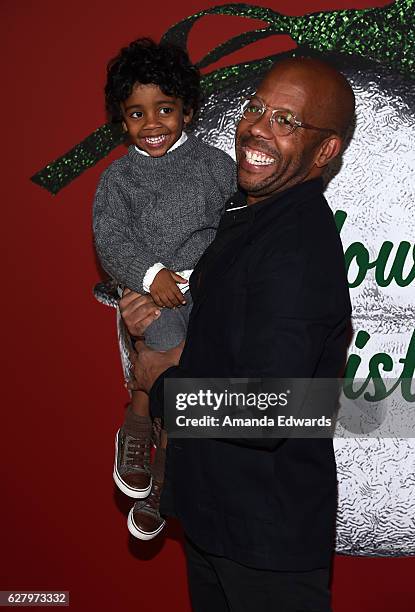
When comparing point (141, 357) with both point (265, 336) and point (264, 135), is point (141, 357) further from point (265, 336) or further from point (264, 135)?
point (264, 135)

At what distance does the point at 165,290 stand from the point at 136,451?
424mm

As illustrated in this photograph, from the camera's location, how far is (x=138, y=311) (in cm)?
182

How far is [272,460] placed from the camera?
154cm

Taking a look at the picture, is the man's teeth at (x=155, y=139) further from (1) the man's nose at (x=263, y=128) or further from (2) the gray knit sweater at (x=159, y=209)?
(1) the man's nose at (x=263, y=128)

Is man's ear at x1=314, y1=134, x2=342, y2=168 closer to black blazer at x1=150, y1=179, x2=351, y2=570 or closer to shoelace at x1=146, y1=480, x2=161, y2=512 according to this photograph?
black blazer at x1=150, y1=179, x2=351, y2=570

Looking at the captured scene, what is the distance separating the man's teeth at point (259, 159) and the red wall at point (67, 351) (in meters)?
0.61

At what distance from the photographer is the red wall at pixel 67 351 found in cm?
212

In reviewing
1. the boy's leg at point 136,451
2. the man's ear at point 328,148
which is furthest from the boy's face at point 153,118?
the boy's leg at point 136,451

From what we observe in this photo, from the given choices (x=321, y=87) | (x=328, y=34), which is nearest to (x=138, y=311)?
(x=321, y=87)

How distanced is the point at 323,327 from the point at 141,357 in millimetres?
441

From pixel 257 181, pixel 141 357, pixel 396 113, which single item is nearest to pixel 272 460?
pixel 141 357

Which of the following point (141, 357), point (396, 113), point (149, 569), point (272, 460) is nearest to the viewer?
point (272, 460)

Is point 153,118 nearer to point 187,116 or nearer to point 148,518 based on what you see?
point 187,116

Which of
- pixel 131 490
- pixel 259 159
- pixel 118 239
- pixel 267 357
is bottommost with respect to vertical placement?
pixel 131 490
